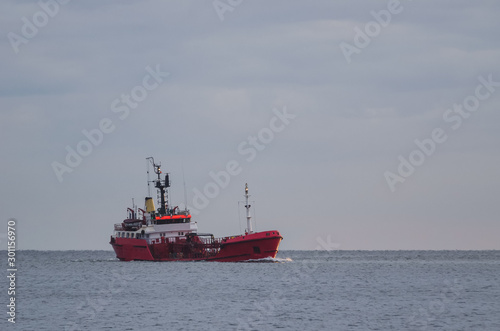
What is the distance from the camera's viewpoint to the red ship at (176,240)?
91562 mm

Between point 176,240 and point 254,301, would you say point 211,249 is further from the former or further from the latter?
point 254,301

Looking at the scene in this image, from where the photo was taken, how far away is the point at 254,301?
58.7m

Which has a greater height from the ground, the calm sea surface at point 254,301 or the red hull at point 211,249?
the red hull at point 211,249

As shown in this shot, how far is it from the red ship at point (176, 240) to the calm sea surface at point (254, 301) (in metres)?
3.98

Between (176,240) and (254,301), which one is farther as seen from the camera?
(176,240)

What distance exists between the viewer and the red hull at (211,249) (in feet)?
298

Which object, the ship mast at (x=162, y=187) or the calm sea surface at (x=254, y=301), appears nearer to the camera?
the calm sea surface at (x=254, y=301)

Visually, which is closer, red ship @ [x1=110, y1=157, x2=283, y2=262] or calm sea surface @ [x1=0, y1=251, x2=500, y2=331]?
calm sea surface @ [x1=0, y1=251, x2=500, y2=331]

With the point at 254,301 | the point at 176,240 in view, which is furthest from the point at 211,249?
the point at 254,301

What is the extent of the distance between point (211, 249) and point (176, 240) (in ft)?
15.1

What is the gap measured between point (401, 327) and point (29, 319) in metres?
22.3

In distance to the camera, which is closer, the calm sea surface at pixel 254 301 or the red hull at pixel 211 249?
the calm sea surface at pixel 254 301

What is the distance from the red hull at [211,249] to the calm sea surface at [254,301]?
11.5 feet

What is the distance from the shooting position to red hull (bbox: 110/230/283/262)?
3575 inches
